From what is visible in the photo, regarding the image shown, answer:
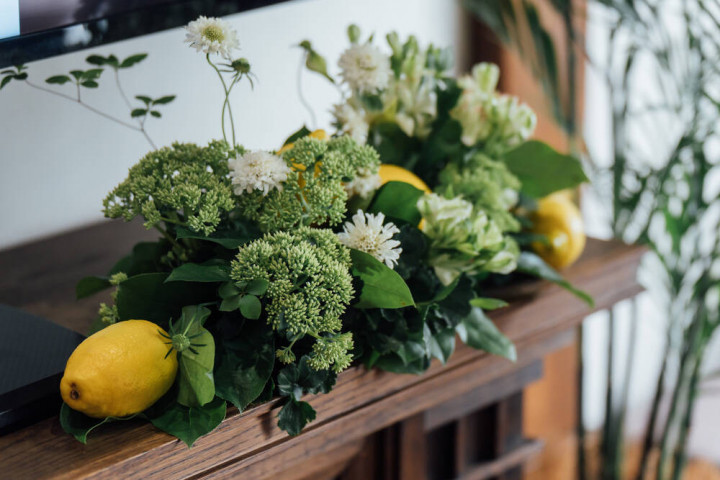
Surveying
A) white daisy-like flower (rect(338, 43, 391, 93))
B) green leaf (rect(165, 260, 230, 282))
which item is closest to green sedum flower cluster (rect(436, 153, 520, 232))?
white daisy-like flower (rect(338, 43, 391, 93))

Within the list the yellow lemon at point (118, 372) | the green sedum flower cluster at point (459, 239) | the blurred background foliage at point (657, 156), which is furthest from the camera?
the blurred background foliage at point (657, 156)

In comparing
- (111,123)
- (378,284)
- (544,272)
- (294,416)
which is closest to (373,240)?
(378,284)

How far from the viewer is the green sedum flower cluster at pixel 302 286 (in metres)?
0.48

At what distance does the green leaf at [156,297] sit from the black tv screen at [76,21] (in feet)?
0.63

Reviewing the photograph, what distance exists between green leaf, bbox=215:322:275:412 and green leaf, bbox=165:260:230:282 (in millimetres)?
43

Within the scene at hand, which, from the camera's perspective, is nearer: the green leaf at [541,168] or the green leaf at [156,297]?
the green leaf at [156,297]

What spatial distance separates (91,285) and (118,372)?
20 cm

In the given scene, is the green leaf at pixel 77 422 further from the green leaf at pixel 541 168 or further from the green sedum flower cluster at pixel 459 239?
the green leaf at pixel 541 168

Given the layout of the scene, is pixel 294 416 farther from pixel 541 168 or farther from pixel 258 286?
pixel 541 168

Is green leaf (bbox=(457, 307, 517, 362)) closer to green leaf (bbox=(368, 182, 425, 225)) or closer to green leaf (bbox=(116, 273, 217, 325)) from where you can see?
green leaf (bbox=(368, 182, 425, 225))

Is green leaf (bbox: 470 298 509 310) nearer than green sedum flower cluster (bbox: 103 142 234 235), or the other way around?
green sedum flower cluster (bbox: 103 142 234 235)

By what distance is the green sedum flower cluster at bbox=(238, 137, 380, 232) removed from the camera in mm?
530

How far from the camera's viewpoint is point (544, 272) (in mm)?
706

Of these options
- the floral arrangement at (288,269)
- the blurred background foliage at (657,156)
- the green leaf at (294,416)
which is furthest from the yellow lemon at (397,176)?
the blurred background foliage at (657,156)
